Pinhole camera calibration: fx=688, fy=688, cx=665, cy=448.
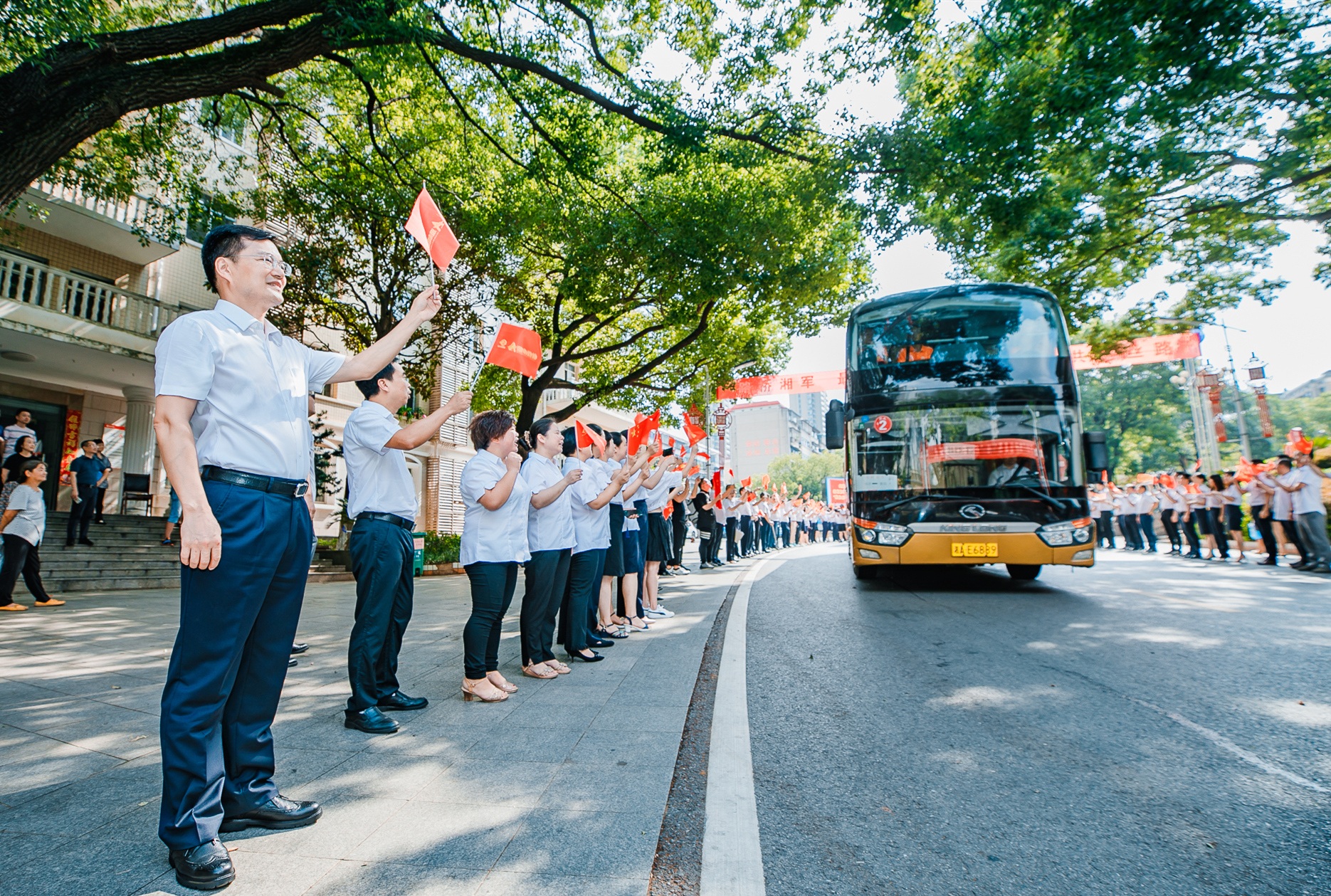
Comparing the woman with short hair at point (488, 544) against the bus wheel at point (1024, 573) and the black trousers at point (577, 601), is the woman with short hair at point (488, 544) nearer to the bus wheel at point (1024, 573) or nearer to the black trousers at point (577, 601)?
the black trousers at point (577, 601)

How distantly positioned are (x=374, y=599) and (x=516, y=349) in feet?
7.19

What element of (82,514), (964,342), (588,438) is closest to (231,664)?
(588,438)

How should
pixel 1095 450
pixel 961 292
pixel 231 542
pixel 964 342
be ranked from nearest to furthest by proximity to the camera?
pixel 231 542
pixel 1095 450
pixel 964 342
pixel 961 292

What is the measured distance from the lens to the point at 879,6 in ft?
25.5

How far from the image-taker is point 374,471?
3.86m

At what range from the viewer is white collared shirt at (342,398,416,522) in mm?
3732

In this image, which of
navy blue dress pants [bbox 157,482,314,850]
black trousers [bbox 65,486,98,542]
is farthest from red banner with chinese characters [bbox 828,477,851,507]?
navy blue dress pants [bbox 157,482,314,850]

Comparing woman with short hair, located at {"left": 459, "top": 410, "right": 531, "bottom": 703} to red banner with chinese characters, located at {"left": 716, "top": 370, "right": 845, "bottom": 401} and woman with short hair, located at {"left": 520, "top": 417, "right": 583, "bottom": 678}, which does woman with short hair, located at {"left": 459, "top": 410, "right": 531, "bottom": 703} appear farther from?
red banner with chinese characters, located at {"left": 716, "top": 370, "right": 845, "bottom": 401}

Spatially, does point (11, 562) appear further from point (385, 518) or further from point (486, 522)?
point (486, 522)

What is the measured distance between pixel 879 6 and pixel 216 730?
8.99 m

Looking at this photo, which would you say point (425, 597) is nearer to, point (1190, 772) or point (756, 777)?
point (756, 777)

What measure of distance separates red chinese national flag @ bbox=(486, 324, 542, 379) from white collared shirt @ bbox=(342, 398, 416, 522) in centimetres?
132

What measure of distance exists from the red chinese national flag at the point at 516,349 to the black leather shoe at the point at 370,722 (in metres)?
2.43

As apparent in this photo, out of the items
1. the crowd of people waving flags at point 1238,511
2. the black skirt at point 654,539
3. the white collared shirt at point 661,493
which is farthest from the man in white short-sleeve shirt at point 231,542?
the crowd of people waving flags at point 1238,511
